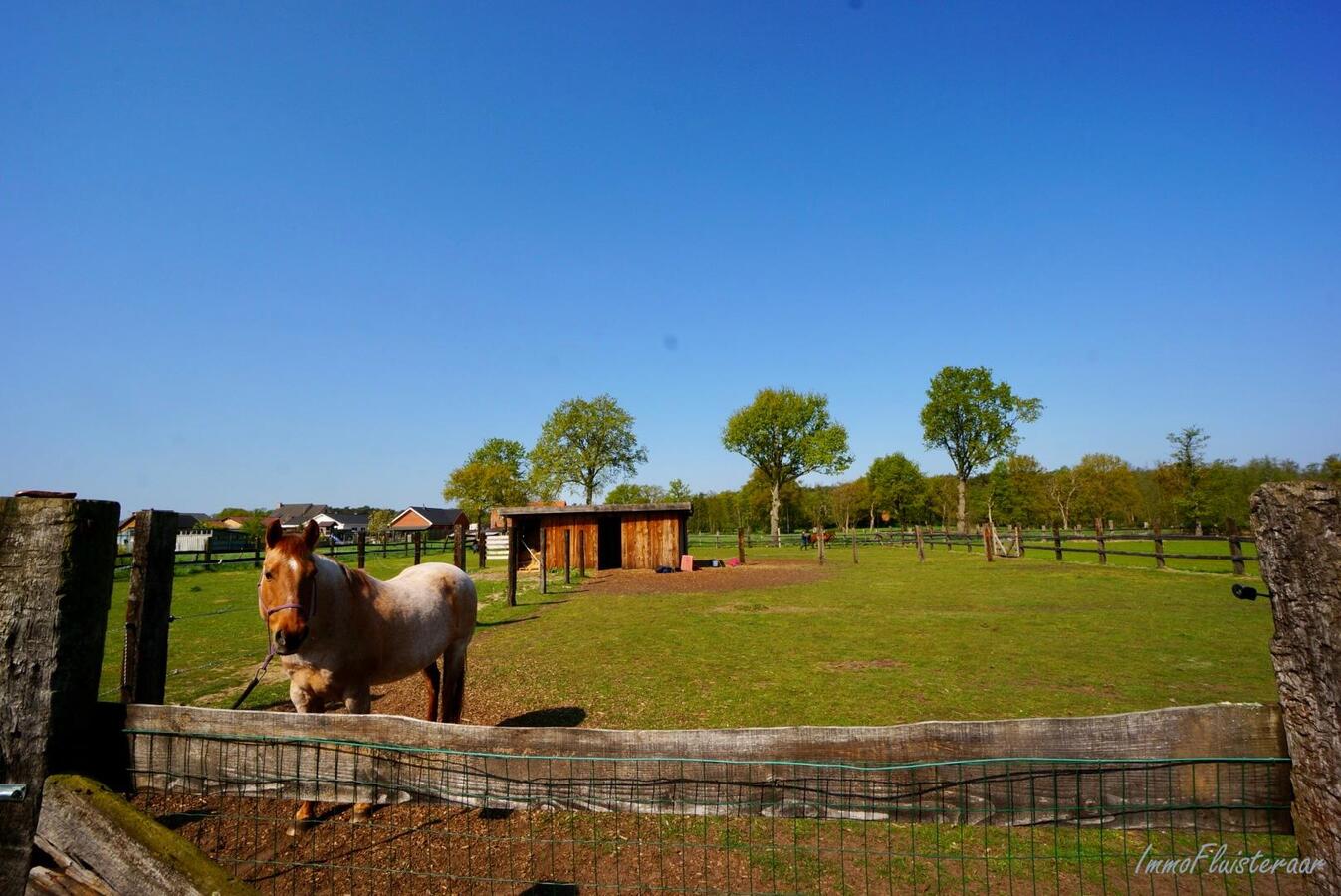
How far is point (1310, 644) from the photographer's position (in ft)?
6.31

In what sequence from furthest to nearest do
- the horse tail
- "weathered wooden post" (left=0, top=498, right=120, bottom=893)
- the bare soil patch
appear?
the bare soil patch → the horse tail → "weathered wooden post" (left=0, top=498, right=120, bottom=893)

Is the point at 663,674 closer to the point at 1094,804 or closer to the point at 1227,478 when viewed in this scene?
the point at 1094,804

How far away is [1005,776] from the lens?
89.7 inches

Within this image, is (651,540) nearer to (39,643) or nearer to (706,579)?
(706,579)

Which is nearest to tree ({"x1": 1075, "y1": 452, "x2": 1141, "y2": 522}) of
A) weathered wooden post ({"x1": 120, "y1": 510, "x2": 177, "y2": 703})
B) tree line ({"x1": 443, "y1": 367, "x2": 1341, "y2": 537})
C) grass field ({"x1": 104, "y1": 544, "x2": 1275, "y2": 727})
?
tree line ({"x1": 443, "y1": 367, "x2": 1341, "y2": 537})

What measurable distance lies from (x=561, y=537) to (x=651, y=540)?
4.24 metres

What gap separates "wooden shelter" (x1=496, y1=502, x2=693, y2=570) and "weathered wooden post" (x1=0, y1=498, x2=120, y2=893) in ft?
79.5

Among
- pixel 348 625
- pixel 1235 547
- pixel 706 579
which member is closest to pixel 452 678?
pixel 348 625

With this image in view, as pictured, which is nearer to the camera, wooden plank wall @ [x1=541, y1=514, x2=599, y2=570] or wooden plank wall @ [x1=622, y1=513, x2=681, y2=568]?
wooden plank wall @ [x1=541, y1=514, x2=599, y2=570]

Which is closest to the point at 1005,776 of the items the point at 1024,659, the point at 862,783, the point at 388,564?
the point at 862,783

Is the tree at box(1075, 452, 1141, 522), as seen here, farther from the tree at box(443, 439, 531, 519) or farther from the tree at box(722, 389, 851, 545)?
the tree at box(443, 439, 531, 519)

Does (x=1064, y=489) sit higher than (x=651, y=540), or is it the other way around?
(x=1064, y=489)

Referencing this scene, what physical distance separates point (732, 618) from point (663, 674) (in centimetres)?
543

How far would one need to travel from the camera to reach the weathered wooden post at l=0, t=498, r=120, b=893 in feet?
6.83
